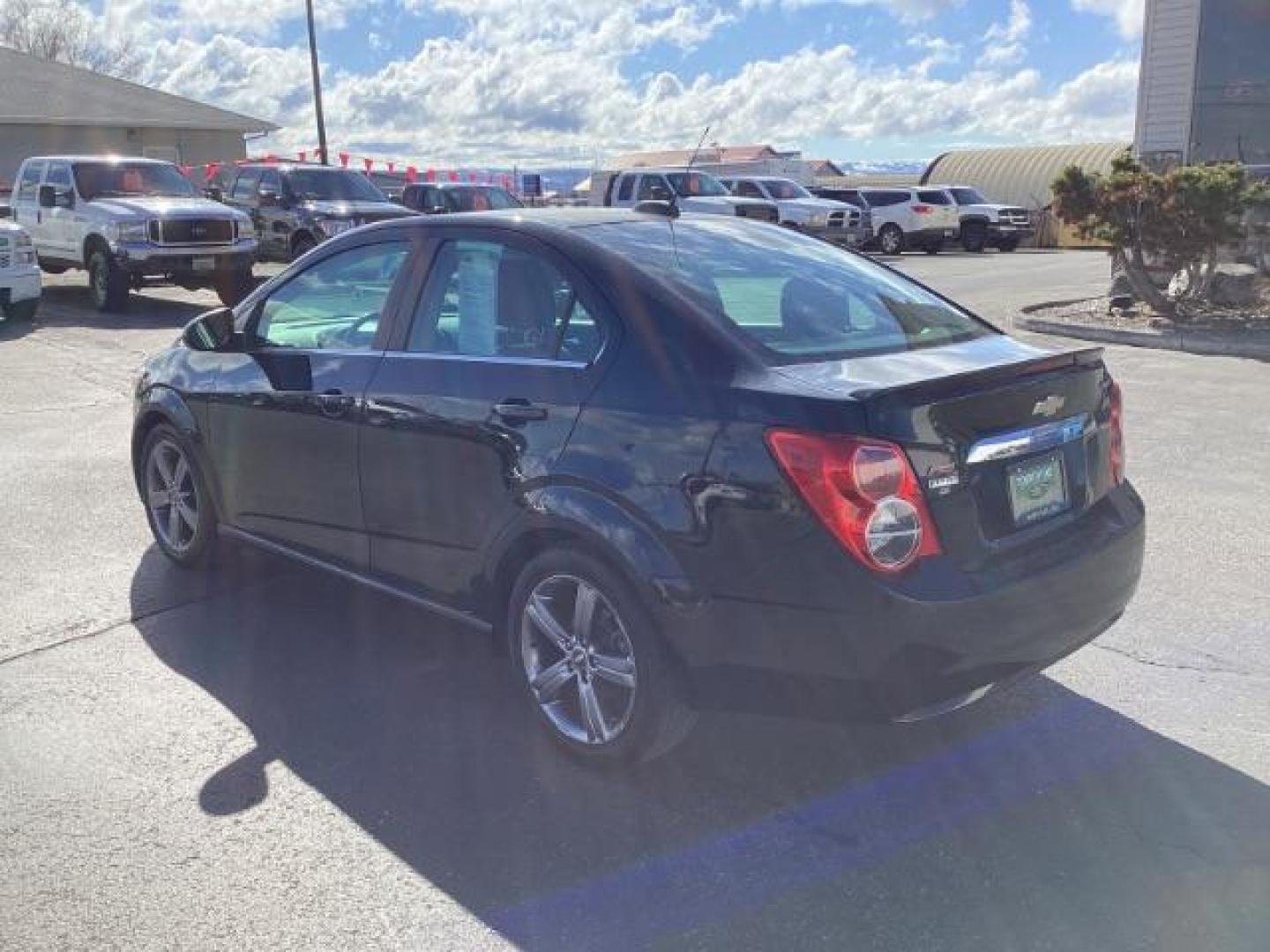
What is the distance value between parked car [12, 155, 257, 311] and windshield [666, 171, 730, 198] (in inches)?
450

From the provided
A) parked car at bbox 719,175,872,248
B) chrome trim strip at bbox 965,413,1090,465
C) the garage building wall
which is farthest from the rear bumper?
the garage building wall

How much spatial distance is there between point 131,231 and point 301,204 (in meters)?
3.64

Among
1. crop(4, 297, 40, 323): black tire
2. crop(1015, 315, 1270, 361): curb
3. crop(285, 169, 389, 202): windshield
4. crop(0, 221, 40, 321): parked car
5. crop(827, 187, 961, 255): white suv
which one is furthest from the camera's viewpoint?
crop(827, 187, 961, 255): white suv

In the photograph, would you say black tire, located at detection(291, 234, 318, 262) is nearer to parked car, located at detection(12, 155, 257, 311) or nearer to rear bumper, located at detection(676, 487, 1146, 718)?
parked car, located at detection(12, 155, 257, 311)

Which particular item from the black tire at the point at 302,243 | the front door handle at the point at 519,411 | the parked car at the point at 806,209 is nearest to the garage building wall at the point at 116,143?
the parked car at the point at 806,209

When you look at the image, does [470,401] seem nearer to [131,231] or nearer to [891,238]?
[131,231]

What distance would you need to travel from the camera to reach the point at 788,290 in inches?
161

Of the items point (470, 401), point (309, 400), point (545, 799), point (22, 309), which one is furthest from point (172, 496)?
point (22, 309)

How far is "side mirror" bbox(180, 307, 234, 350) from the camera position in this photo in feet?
16.7

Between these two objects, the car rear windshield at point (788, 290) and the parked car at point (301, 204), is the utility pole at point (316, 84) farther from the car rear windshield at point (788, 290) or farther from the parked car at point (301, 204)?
the car rear windshield at point (788, 290)

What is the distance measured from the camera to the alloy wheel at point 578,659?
3.66 metres

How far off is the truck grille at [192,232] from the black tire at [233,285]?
427 millimetres

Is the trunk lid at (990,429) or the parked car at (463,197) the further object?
the parked car at (463,197)

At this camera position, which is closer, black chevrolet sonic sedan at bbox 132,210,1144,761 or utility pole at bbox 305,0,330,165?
black chevrolet sonic sedan at bbox 132,210,1144,761
